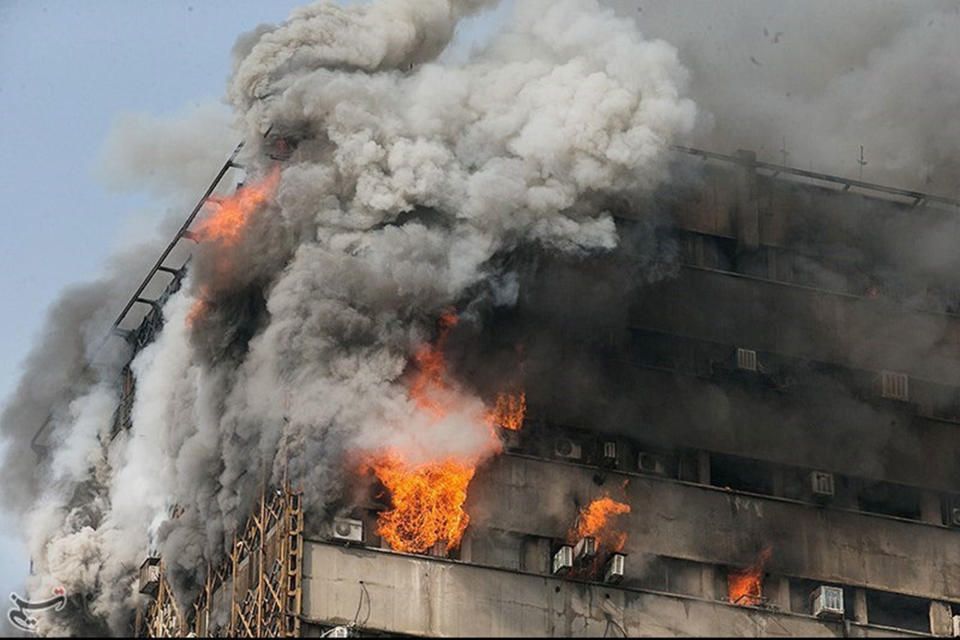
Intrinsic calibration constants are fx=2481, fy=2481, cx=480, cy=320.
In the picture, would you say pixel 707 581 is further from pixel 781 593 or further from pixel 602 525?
pixel 602 525

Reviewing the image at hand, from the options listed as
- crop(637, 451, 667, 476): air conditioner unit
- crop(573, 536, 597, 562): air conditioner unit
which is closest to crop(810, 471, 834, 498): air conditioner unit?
crop(637, 451, 667, 476): air conditioner unit

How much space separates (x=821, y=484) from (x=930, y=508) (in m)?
4.22

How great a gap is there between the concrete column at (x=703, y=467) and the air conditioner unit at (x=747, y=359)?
122 inches

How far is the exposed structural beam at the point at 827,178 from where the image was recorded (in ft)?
259

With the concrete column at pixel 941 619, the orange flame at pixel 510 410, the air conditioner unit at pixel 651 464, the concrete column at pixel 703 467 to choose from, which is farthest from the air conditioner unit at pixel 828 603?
the orange flame at pixel 510 410

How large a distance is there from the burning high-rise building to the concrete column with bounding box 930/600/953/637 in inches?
4.5

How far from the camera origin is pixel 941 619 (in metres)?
75.5

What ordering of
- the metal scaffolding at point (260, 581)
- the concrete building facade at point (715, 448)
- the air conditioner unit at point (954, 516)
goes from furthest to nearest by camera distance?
the air conditioner unit at point (954, 516) < the concrete building facade at point (715, 448) < the metal scaffolding at point (260, 581)

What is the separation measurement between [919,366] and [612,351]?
10.8 m

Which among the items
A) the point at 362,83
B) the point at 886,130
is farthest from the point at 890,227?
the point at 362,83

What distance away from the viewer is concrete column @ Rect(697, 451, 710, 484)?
75125 millimetres

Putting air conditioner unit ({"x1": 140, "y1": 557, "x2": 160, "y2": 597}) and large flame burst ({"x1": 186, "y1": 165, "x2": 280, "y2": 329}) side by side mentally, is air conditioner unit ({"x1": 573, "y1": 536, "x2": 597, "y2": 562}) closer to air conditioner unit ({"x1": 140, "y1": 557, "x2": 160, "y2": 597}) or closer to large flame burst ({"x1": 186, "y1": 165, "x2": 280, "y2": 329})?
large flame burst ({"x1": 186, "y1": 165, "x2": 280, "y2": 329})

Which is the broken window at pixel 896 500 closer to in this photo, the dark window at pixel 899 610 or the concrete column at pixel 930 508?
the concrete column at pixel 930 508

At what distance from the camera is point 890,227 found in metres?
80.9
